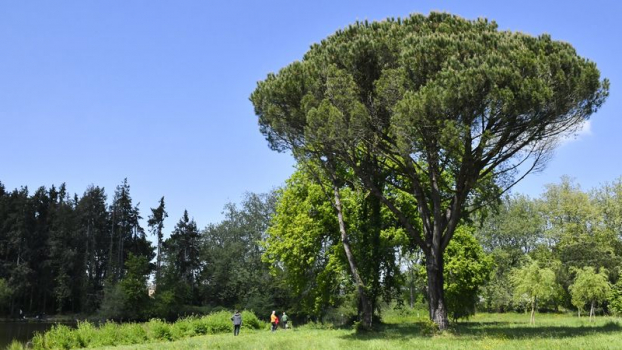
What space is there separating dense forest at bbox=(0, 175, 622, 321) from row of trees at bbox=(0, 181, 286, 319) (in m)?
0.19

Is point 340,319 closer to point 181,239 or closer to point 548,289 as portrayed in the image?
point 548,289

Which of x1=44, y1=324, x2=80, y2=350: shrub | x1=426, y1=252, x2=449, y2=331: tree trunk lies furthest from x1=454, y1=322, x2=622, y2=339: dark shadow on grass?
x1=44, y1=324, x2=80, y2=350: shrub

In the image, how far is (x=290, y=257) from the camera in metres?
29.7

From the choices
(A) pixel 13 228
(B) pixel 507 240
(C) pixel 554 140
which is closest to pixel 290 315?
(B) pixel 507 240

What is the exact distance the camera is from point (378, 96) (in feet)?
64.2

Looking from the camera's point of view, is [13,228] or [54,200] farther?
[54,200]

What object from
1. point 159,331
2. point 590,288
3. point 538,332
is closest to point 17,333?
point 159,331

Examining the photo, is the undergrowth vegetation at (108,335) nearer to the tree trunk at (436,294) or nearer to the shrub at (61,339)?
the shrub at (61,339)

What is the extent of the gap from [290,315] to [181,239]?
27753 mm

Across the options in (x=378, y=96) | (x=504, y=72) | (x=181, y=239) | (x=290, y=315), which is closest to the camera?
(x=504, y=72)

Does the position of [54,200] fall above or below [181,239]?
above

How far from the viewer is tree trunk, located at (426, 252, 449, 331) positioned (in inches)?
780

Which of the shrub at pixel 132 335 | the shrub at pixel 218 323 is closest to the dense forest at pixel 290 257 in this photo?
the shrub at pixel 218 323

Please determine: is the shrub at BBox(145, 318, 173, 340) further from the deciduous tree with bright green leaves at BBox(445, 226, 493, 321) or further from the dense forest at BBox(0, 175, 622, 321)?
the deciduous tree with bright green leaves at BBox(445, 226, 493, 321)
